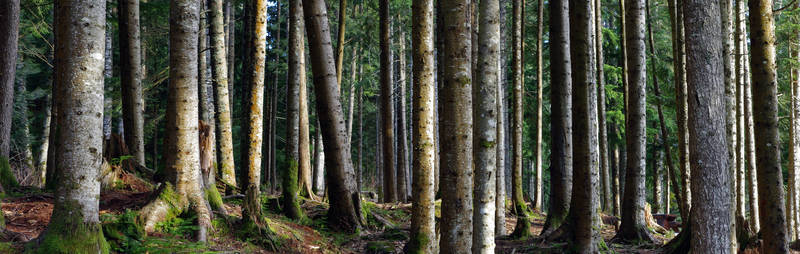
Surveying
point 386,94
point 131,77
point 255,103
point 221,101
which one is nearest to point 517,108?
point 386,94

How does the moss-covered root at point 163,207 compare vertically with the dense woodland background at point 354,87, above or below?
below

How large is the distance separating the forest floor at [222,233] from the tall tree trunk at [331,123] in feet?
1.11

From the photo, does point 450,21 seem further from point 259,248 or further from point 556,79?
point 556,79

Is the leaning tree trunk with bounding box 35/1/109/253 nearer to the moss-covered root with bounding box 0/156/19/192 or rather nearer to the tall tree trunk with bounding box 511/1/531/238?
the moss-covered root with bounding box 0/156/19/192

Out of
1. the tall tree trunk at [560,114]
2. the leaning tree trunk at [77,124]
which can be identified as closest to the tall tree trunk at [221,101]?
the tall tree trunk at [560,114]

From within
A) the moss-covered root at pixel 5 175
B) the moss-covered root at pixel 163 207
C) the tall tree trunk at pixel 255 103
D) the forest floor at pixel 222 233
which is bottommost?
the forest floor at pixel 222 233

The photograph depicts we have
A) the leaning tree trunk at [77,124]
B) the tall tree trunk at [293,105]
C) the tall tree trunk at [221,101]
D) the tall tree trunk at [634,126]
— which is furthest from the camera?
the tall tree trunk at [221,101]

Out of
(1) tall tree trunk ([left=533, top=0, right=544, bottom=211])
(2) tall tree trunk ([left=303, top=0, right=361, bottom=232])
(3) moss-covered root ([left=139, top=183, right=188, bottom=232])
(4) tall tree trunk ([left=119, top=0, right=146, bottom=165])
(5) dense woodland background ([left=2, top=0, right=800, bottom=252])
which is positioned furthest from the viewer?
(1) tall tree trunk ([left=533, top=0, right=544, bottom=211])

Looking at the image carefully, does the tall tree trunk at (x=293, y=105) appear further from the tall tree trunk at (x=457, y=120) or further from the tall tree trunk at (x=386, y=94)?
the tall tree trunk at (x=457, y=120)

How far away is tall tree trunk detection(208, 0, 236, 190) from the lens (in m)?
11.1

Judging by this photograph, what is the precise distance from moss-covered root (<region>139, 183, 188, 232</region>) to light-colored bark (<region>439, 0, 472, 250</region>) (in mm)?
3261

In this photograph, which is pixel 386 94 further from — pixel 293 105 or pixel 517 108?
pixel 517 108

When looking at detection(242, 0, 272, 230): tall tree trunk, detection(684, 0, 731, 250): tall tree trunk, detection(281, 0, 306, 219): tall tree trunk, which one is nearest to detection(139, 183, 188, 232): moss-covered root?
detection(281, 0, 306, 219): tall tree trunk

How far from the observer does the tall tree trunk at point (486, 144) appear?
21.0 feet
